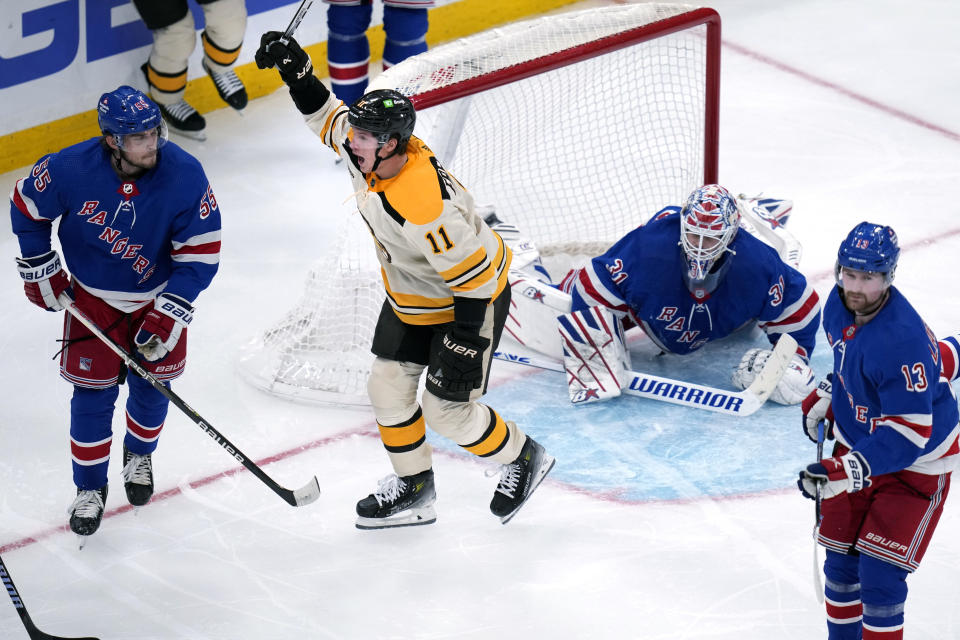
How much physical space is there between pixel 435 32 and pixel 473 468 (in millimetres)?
3520

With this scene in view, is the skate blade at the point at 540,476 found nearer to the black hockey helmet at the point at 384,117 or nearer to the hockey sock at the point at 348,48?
the black hockey helmet at the point at 384,117

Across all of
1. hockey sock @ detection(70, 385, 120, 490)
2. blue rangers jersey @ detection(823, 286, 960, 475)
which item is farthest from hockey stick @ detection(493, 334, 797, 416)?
hockey sock @ detection(70, 385, 120, 490)

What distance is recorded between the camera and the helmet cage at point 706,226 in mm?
3584

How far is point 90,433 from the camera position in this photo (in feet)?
10.8

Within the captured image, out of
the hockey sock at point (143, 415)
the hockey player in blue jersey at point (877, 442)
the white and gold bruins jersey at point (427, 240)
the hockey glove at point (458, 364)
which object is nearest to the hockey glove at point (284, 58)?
the white and gold bruins jersey at point (427, 240)

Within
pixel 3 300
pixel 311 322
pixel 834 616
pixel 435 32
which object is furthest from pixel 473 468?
pixel 435 32

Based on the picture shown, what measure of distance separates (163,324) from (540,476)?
1.05 metres

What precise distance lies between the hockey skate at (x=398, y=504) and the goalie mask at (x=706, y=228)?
0.99 m

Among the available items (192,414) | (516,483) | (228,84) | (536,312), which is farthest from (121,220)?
(228,84)

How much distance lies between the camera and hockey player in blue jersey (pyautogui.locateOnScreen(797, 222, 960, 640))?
7.75 ft

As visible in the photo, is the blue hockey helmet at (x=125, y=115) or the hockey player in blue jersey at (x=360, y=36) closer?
the blue hockey helmet at (x=125, y=115)

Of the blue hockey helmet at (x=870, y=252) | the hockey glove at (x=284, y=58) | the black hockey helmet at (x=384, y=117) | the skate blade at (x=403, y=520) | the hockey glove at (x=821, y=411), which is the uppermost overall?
the blue hockey helmet at (x=870, y=252)

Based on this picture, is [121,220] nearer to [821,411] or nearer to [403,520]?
[403,520]

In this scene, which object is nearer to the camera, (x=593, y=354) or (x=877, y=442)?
(x=877, y=442)
